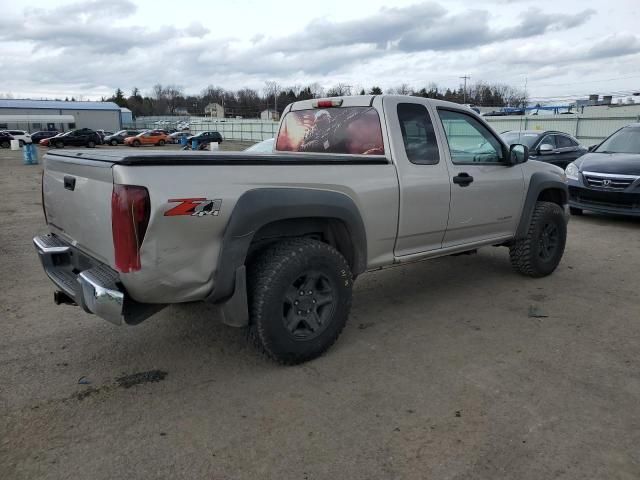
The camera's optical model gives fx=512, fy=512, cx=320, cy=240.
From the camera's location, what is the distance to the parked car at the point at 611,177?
27.7 ft

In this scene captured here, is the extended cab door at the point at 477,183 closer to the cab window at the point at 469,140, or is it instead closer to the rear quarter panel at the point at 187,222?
the cab window at the point at 469,140

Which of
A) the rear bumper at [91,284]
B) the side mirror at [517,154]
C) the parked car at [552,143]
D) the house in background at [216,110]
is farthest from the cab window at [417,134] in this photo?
the house in background at [216,110]

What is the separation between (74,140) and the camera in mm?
39500

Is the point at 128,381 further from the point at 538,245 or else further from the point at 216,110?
the point at 216,110

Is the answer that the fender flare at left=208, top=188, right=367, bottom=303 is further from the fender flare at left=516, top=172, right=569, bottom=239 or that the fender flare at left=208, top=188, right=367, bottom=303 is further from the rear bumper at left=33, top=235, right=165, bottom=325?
the fender flare at left=516, top=172, right=569, bottom=239

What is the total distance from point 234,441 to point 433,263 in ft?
13.8

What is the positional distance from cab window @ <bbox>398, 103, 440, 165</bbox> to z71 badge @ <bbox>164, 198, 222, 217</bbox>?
6.01ft

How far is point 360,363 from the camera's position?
144 inches

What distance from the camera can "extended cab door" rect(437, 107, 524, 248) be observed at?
455 centimetres

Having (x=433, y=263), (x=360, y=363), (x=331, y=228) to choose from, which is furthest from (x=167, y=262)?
(x=433, y=263)

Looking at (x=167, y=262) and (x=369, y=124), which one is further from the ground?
(x=369, y=124)

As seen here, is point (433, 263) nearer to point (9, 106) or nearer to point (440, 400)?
point (440, 400)

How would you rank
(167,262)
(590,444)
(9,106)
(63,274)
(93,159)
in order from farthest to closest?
(9,106) < (63,274) < (93,159) < (167,262) < (590,444)

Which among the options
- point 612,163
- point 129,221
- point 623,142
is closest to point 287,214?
point 129,221
